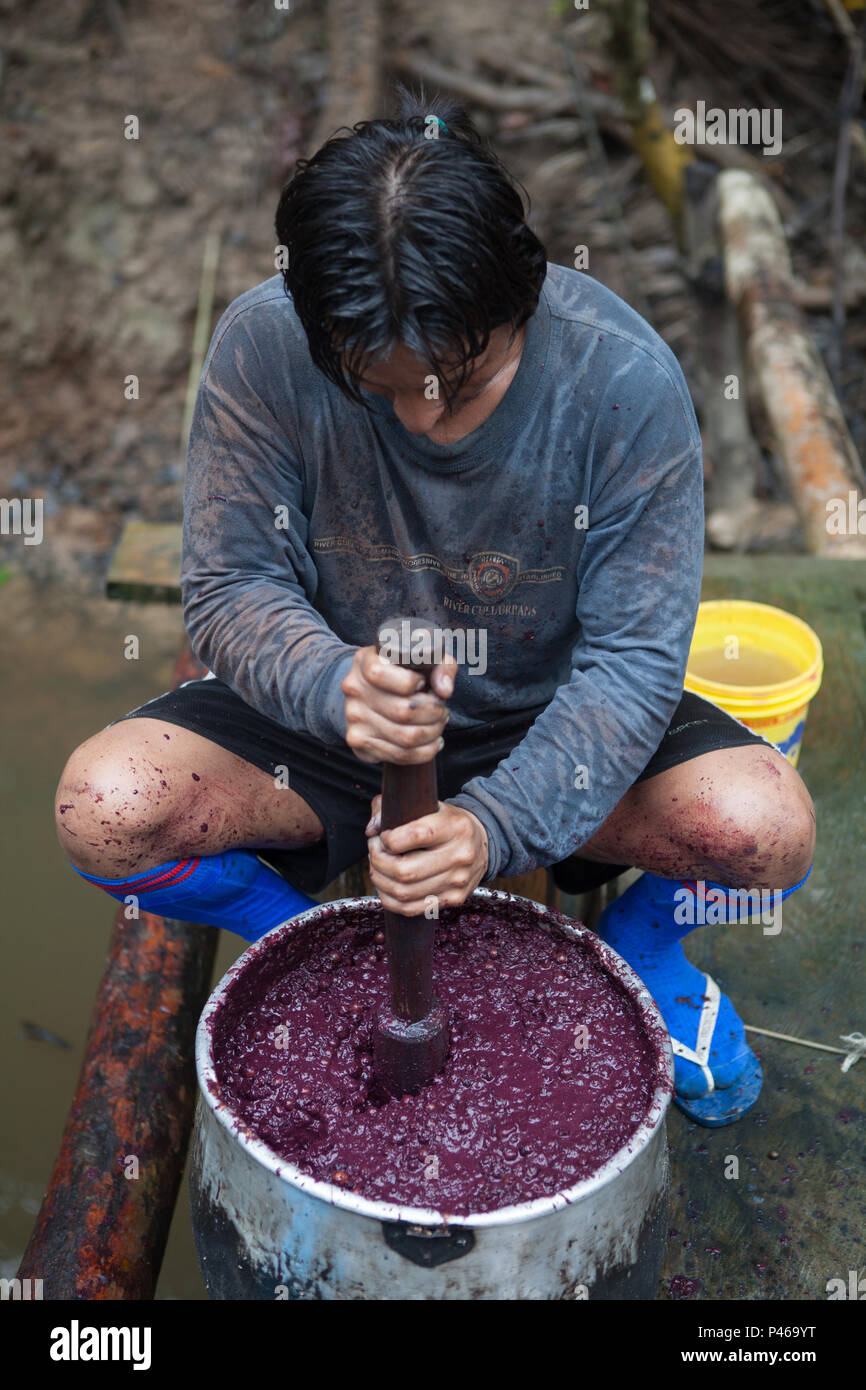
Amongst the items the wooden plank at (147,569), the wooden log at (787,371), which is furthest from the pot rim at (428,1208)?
the wooden log at (787,371)

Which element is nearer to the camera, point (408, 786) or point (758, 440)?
point (408, 786)

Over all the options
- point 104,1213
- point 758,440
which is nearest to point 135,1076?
point 104,1213

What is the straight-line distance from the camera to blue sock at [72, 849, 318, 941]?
183 centimetres

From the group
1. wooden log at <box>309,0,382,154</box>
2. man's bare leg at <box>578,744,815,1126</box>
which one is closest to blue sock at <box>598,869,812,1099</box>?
man's bare leg at <box>578,744,815,1126</box>

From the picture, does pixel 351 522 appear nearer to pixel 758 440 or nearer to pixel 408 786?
pixel 408 786

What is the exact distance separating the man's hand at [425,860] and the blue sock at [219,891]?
0.51 metres

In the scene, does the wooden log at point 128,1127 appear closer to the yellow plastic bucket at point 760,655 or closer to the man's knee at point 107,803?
the man's knee at point 107,803

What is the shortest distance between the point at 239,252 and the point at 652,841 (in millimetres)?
3896

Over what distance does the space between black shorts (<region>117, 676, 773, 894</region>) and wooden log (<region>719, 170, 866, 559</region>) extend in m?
1.34

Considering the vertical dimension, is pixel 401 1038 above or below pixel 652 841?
below

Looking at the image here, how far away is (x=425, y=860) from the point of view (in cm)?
138

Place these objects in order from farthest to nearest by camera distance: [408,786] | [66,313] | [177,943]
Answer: [66,313] → [177,943] → [408,786]

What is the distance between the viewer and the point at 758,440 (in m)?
4.15

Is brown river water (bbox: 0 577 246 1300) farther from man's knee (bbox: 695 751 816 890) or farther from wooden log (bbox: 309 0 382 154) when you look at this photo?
wooden log (bbox: 309 0 382 154)
